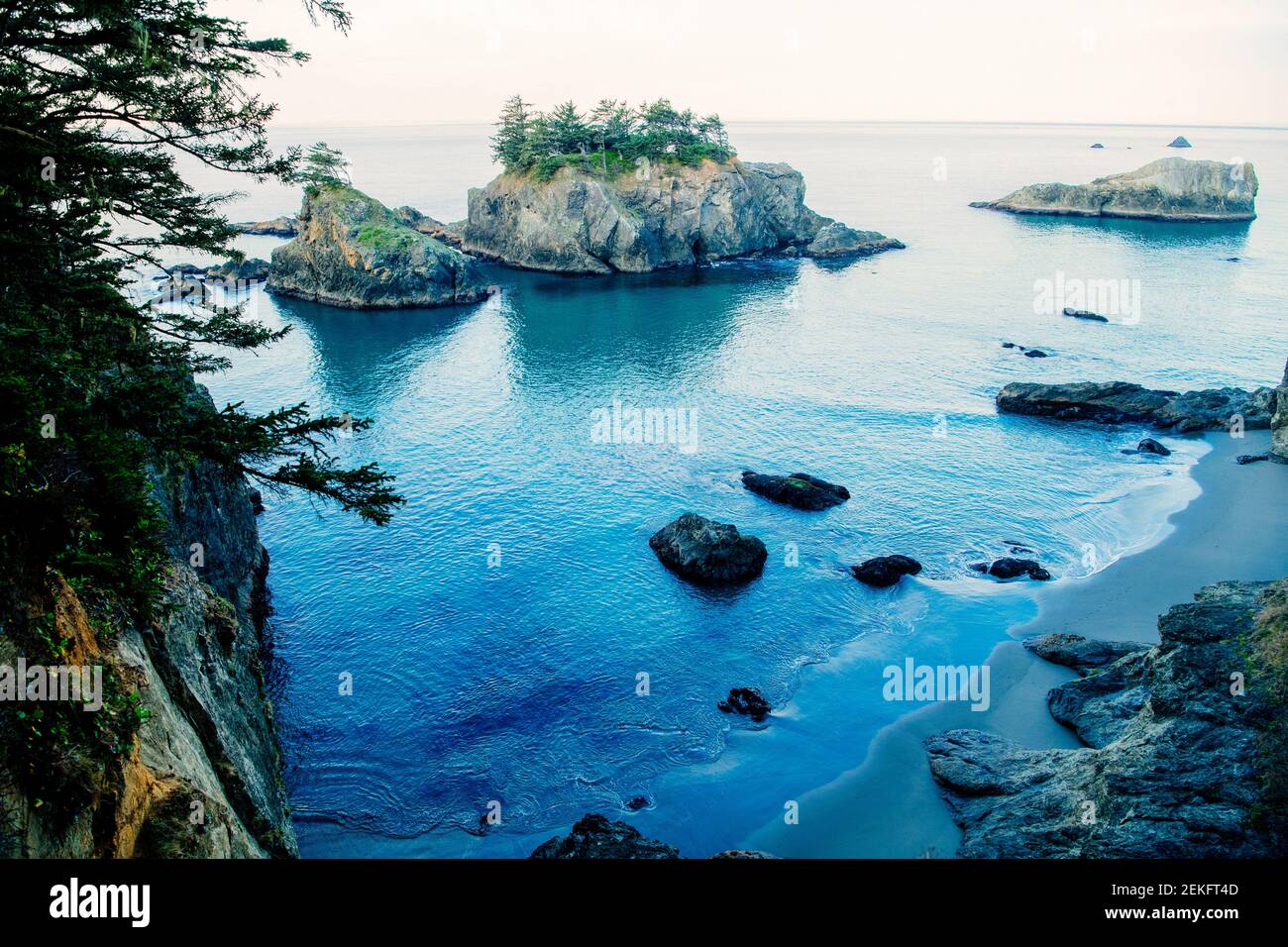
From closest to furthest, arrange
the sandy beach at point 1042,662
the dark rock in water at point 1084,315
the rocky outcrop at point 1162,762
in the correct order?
1. the rocky outcrop at point 1162,762
2. the sandy beach at point 1042,662
3. the dark rock in water at point 1084,315

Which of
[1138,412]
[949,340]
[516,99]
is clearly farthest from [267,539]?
[516,99]

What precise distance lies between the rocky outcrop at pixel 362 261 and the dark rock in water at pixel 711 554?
65827 mm

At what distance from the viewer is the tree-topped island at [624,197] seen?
374 feet

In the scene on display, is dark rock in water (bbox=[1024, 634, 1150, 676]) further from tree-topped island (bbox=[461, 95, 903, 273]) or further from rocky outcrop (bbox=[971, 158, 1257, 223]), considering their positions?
rocky outcrop (bbox=[971, 158, 1257, 223])

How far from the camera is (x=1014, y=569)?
41.3 m

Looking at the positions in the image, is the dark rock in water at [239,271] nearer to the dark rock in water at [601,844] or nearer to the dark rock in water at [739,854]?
the dark rock in water at [601,844]

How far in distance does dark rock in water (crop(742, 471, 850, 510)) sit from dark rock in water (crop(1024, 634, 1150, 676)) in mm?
16246

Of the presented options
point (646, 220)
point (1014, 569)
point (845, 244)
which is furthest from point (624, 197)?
point (1014, 569)

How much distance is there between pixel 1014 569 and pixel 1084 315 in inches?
2491

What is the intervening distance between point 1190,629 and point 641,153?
110232 mm

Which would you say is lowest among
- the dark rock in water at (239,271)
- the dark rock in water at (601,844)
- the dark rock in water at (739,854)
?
the dark rock in water at (739,854)

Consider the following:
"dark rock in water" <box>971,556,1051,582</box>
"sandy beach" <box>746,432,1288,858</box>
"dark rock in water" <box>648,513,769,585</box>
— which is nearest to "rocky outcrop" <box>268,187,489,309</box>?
"dark rock in water" <box>648,513,769,585</box>

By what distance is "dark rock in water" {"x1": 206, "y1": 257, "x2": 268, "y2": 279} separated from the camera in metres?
105

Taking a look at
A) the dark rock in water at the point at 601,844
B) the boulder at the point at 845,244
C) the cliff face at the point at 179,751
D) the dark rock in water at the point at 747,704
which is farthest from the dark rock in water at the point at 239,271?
the dark rock in water at the point at 601,844
